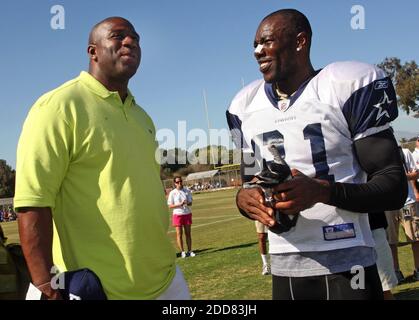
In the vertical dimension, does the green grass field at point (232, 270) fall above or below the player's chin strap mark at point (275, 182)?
below

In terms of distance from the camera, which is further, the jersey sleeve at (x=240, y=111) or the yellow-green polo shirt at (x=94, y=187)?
the jersey sleeve at (x=240, y=111)

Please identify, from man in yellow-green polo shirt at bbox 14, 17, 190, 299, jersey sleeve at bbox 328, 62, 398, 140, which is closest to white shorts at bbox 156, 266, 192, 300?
man in yellow-green polo shirt at bbox 14, 17, 190, 299

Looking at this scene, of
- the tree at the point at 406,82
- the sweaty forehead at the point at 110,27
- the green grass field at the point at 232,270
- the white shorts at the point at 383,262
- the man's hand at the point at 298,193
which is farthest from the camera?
the tree at the point at 406,82

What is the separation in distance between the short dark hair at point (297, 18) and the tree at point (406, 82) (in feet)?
155

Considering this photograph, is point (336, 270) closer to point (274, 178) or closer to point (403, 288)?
point (274, 178)

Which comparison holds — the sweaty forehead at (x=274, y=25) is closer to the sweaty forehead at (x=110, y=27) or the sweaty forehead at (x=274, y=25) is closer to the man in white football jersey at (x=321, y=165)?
the man in white football jersey at (x=321, y=165)

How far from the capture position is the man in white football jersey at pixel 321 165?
2.04 m

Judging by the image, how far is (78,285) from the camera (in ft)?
6.49

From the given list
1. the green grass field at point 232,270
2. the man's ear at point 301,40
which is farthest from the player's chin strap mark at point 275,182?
the green grass field at point 232,270

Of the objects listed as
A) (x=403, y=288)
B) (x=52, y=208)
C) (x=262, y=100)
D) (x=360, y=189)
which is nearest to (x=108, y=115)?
(x=52, y=208)

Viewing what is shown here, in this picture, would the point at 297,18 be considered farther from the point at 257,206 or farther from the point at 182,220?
the point at 182,220

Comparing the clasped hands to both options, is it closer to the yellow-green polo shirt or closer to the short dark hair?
the yellow-green polo shirt

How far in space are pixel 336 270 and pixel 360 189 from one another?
40 cm

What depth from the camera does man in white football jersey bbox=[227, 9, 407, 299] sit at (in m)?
2.04
